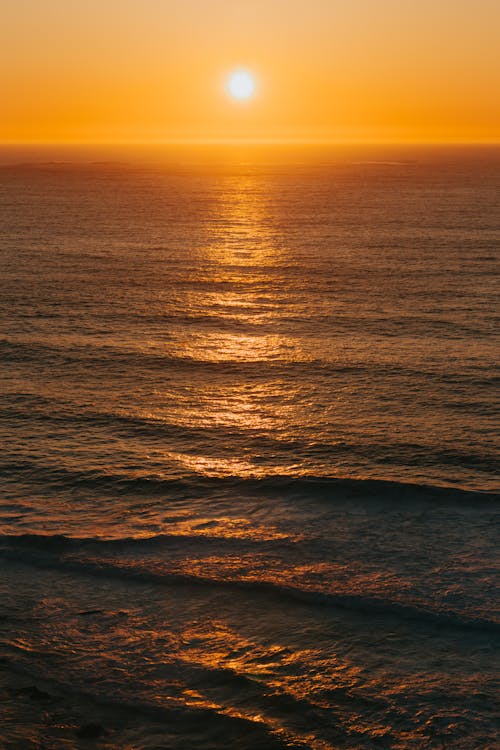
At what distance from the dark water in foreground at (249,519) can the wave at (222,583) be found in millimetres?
78

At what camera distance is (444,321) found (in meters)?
54.4

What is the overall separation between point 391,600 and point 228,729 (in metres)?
7.01

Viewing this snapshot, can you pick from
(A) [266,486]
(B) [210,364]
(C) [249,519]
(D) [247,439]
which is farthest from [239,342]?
(C) [249,519]

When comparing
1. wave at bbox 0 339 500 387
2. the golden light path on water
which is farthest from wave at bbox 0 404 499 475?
wave at bbox 0 339 500 387

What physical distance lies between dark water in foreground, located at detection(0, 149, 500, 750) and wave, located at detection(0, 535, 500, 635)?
0.26ft

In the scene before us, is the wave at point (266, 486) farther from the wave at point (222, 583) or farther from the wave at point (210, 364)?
the wave at point (210, 364)

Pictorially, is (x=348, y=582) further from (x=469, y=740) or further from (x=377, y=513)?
(x=469, y=740)

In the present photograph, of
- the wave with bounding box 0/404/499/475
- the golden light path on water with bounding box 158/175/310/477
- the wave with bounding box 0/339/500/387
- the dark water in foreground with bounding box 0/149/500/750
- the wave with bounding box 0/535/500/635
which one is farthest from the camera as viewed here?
the wave with bounding box 0/339/500/387

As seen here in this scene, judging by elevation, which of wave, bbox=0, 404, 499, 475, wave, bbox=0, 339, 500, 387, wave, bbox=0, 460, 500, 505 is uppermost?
wave, bbox=0, 339, 500, 387

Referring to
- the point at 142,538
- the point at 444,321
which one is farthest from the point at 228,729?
the point at 444,321

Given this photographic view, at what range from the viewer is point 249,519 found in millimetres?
27938

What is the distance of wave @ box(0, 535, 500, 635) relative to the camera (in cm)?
2250

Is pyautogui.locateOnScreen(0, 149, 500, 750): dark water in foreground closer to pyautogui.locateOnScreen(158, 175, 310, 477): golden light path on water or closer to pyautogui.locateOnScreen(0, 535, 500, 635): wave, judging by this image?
pyautogui.locateOnScreen(0, 535, 500, 635): wave

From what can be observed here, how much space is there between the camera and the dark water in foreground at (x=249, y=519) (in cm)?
1903
